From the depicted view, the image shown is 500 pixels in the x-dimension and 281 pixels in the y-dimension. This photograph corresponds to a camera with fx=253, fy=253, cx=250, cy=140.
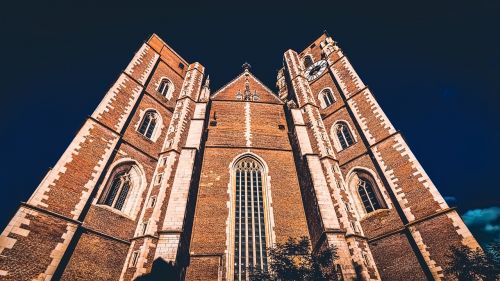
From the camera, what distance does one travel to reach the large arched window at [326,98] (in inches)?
883

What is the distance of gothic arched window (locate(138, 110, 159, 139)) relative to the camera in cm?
1803

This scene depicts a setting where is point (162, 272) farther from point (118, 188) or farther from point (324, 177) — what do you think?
point (324, 177)

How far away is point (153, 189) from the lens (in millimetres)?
13656

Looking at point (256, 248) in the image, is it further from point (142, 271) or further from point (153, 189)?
point (153, 189)

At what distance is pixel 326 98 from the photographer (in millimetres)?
23141

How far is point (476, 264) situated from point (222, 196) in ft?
37.1

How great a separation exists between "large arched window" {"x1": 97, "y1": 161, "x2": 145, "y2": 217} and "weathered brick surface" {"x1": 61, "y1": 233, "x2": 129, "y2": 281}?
1.90 meters

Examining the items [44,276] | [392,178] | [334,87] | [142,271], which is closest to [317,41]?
[334,87]

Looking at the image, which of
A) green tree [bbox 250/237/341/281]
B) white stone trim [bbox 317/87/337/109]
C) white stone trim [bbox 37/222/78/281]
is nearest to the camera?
green tree [bbox 250/237/341/281]

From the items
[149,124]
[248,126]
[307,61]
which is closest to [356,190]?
[248,126]

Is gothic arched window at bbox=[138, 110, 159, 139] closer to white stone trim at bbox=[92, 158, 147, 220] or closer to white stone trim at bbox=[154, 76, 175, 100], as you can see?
white stone trim at bbox=[154, 76, 175, 100]

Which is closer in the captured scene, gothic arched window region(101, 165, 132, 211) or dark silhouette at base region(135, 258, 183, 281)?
dark silhouette at base region(135, 258, 183, 281)

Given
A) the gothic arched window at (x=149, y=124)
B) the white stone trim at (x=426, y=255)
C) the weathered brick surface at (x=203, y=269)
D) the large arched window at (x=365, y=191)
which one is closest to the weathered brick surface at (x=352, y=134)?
the large arched window at (x=365, y=191)

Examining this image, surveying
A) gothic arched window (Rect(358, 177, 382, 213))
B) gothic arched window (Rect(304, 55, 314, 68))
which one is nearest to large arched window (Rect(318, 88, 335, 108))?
gothic arched window (Rect(304, 55, 314, 68))
